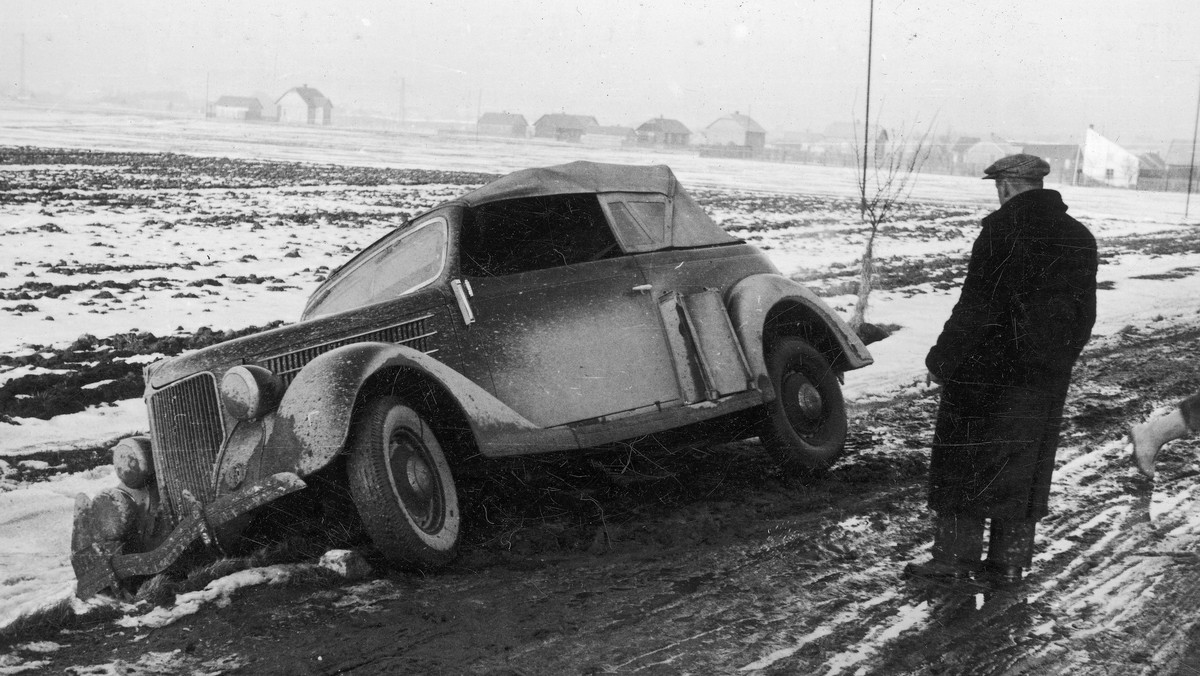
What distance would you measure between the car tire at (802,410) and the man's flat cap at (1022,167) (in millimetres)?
1807

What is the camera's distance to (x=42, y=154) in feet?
104

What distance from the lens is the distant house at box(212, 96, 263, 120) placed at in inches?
2655

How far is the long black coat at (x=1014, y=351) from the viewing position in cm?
412

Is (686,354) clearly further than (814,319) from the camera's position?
No

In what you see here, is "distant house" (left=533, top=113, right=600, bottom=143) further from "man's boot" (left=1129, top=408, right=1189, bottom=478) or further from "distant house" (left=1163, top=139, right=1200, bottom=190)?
"distant house" (left=1163, top=139, right=1200, bottom=190)

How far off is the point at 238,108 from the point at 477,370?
7085cm

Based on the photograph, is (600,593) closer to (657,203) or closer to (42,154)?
(657,203)

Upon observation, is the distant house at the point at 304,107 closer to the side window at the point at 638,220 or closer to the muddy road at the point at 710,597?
the side window at the point at 638,220

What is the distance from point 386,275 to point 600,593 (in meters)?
2.06

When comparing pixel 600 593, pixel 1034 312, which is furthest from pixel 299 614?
pixel 1034 312

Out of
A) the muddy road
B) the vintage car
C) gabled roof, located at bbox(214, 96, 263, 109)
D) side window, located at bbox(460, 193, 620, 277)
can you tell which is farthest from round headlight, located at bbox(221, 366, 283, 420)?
gabled roof, located at bbox(214, 96, 263, 109)

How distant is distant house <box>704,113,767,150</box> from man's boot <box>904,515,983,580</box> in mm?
37396

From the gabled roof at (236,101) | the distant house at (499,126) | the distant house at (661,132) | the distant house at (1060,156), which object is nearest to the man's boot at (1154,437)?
the distant house at (1060,156)

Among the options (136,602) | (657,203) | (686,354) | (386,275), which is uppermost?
(657,203)
